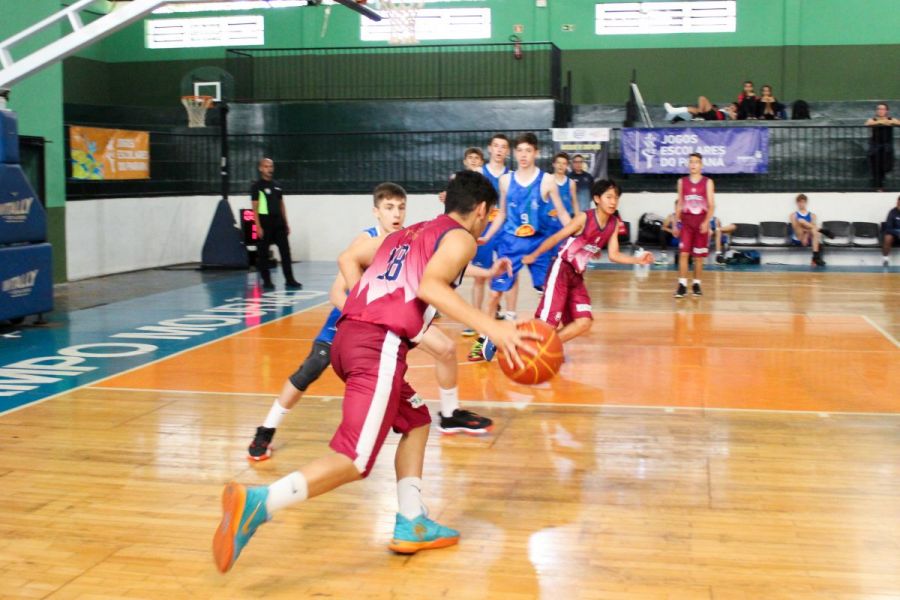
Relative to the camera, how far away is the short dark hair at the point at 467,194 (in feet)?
14.4

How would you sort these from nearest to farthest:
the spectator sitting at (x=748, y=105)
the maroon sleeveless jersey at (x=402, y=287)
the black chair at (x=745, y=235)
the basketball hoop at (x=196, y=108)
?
the maroon sleeveless jersey at (x=402, y=287)
the black chair at (x=745, y=235)
the spectator sitting at (x=748, y=105)
the basketball hoop at (x=196, y=108)

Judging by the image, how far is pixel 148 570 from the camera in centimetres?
435

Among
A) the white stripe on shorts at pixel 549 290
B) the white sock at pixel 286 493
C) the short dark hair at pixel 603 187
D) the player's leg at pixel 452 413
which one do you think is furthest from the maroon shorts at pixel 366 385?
the short dark hair at pixel 603 187

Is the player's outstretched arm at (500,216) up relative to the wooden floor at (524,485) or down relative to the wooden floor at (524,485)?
up

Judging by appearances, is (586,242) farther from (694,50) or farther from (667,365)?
(694,50)

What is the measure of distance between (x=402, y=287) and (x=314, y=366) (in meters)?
1.81

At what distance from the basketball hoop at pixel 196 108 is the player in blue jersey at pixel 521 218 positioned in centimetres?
1272

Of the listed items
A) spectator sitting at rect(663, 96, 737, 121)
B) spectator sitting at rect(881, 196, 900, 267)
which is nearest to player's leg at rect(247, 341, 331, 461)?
spectator sitting at rect(881, 196, 900, 267)

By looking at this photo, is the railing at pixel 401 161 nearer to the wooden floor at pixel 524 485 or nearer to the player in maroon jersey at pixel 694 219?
the player in maroon jersey at pixel 694 219

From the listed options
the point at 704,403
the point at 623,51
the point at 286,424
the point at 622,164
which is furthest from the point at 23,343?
the point at 623,51

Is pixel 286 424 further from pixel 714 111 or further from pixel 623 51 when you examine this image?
pixel 623 51

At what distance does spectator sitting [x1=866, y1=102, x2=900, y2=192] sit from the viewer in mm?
19500

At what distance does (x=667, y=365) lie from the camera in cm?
907

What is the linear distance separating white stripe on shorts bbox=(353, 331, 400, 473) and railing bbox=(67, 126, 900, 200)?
15.9 meters
